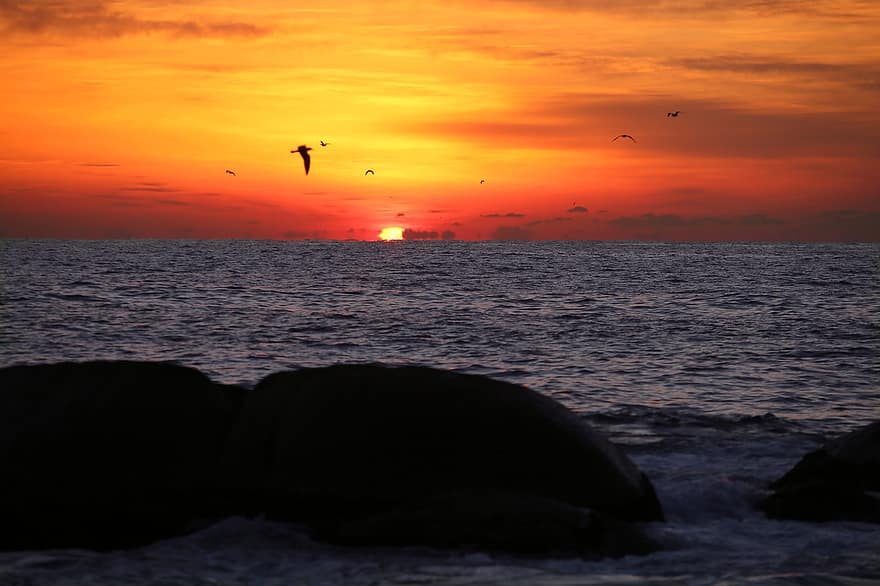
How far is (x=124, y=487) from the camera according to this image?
283 inches

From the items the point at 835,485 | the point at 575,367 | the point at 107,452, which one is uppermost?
the point at 107,452

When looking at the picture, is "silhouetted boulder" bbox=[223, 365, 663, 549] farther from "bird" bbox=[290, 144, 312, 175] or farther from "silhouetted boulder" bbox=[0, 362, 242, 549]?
"bird" bbox=[290, 144, 312, 175]

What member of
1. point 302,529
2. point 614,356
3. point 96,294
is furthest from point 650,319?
point 302,529

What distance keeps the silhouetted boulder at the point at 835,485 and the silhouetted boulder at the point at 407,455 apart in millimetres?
1337

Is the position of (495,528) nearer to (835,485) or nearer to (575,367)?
(835,485)

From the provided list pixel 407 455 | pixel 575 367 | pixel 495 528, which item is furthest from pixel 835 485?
pixel 575 367

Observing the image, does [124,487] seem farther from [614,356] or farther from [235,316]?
[235,316]

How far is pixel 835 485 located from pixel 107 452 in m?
6.29

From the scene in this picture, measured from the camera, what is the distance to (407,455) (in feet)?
23.2

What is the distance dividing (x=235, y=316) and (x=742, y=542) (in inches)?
1100

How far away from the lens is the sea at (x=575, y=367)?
638cm

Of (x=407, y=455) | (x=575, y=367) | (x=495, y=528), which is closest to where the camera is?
(x=495, y=528)

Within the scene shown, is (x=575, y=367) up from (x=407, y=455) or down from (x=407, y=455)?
down

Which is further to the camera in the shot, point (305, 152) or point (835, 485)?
point (305, 152)
